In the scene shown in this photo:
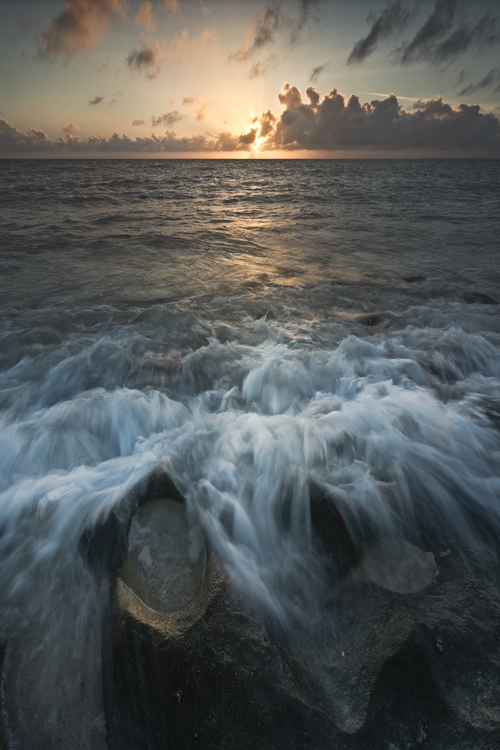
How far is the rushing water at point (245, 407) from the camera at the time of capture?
212 cm

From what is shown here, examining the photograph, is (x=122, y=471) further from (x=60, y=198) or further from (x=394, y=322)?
(x=60, y=198)

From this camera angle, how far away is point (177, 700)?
1.36m

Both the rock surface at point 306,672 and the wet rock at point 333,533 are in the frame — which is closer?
the rock surface at point 306,672

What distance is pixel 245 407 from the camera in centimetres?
352

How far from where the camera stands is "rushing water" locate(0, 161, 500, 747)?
2121mm

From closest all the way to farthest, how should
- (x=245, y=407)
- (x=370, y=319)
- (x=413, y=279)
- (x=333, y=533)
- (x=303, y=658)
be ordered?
(x=303, y=658) < (x=333, y=533) < (x=245, y=407) < (x=370, y=319) < (x=413, y=279)

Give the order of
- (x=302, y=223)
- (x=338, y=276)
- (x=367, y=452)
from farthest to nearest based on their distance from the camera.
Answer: (x=302, y=223) → (x=338, y=276) → (x=367, y=452)

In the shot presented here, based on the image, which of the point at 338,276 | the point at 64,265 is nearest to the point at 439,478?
the point at 338,276

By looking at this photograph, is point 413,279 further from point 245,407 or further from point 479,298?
point 245,407

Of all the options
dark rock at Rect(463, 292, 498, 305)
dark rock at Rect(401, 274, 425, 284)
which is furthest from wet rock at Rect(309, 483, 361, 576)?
dark rock at Rect(401, 274, 425, 284)

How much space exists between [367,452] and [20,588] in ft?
8.09

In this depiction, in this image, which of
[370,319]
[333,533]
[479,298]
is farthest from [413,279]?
[333,533]

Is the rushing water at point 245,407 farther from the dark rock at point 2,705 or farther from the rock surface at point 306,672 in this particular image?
the rock surface at point 306,672

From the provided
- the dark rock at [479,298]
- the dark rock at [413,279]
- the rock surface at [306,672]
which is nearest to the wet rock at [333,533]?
the rock surface at [306,672]
